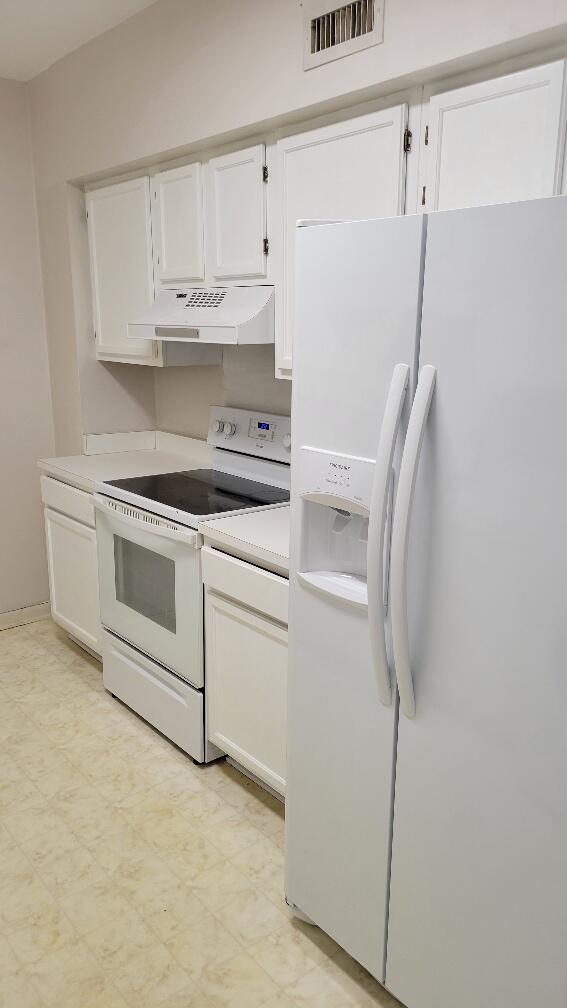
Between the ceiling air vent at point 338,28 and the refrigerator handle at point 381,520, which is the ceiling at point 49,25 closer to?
the ceiling air vent at point 338,28

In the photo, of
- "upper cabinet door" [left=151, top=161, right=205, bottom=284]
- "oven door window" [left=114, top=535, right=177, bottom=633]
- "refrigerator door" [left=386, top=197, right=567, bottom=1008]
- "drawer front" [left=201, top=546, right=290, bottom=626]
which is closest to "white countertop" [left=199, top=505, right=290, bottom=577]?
"drawer front" [left=201, top=546, right=290, bottom=626]

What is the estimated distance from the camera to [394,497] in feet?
4.89

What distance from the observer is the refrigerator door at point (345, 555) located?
1.46 m

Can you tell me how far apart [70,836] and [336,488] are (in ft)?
5.05

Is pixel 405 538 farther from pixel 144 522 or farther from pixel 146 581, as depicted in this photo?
pixel 146 581

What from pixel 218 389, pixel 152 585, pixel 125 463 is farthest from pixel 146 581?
pixel 218 389

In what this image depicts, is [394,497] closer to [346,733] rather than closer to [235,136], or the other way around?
[346,733]

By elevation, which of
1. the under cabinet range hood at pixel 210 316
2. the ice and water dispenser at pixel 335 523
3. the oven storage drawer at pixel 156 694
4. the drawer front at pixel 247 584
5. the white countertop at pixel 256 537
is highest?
the under cabinet range hood at pixel 210 316

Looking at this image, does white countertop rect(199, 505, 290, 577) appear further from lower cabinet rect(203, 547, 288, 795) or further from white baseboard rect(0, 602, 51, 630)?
white baseboard rect(0, 602, 51, 630)

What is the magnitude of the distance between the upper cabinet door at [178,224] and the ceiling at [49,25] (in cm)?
59

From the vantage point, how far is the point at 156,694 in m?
2.83

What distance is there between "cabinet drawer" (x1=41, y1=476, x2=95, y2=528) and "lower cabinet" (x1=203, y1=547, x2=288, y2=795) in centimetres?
91

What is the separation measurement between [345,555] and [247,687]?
82 centimetres

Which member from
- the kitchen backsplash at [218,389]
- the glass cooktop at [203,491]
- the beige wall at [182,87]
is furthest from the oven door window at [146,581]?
the beige wall at [182,87]
